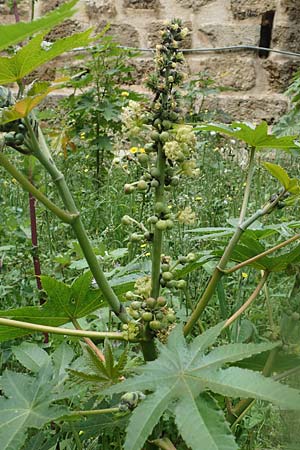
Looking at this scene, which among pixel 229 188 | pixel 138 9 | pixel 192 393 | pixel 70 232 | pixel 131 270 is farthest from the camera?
pixel 138 9

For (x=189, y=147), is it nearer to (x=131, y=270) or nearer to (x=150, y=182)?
(x=150, y=182)

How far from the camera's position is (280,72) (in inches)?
187

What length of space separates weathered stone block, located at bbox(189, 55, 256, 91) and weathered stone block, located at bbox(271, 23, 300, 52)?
0.22 m

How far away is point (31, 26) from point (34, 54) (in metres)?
0.11

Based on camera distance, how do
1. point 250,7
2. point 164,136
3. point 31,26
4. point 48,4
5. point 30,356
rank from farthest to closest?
point 48,4 → point 250,7 → point 30,356 → point 164,136 → point 31,26

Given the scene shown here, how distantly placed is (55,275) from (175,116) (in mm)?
1195

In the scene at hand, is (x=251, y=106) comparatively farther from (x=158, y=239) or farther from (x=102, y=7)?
(x=158, y=239)

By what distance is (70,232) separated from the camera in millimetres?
2734

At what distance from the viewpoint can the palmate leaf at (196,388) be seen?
0.69 meters

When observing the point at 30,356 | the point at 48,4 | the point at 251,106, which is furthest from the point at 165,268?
the point at 48,4

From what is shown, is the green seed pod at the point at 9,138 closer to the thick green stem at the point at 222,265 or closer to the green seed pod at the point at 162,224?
the green seed pod at the point at 162,224

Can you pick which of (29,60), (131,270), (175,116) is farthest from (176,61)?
(131,270)

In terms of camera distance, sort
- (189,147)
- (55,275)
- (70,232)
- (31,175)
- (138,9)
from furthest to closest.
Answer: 1. (138,9)
2. (70,232)
3. (55,275)
4. (31,175)
5. (189,147)

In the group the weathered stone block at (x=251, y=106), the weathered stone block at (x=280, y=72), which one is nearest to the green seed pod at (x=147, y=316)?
the weathered stone block at (x=251, y=106)
